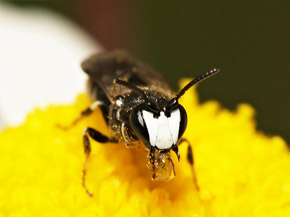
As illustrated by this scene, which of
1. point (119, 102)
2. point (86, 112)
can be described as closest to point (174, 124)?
point (119, 102)

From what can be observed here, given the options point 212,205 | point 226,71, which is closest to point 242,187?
point 212,205

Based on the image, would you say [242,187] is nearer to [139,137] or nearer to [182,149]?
[182,149]

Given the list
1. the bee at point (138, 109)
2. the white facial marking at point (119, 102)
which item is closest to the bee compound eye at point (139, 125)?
the bee at point (138, 109)

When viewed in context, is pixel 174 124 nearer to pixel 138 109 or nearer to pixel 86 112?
pixel 138 109

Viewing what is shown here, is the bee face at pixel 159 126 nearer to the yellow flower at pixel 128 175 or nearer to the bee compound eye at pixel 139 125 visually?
the bee compound eye at pixel 139 125

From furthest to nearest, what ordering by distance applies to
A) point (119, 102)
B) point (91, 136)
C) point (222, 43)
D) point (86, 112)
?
point (222, 43), point (86, 112), point (91, 136), point (119, 102)

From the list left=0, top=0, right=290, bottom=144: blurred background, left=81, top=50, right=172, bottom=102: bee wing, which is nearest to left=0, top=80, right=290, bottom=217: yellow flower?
left=81, top=50, right=172, bottom=102: bee wing
